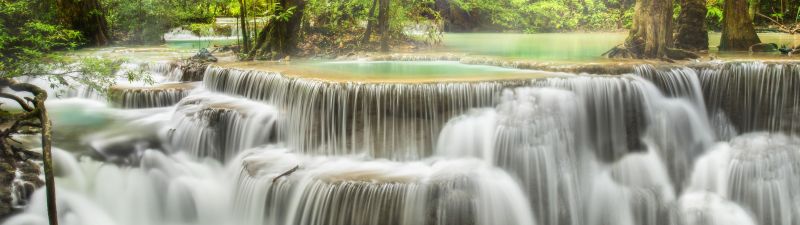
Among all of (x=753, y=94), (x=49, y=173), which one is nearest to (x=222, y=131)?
(x=49, y=173)

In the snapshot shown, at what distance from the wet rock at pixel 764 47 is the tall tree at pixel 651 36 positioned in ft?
8.22

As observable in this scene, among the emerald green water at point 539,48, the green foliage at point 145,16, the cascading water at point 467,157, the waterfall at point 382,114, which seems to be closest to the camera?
the cascading water at point 467,157

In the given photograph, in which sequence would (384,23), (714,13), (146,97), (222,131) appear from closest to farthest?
1. (222,131)
2. (146,97)
3. (384,23)
4. (714,13)

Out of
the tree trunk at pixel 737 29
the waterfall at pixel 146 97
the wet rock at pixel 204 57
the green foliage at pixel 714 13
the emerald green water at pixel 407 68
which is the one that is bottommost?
the waterfall at pixel 146 97

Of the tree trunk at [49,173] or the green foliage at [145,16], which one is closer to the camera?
the tree trunk at [49,173]

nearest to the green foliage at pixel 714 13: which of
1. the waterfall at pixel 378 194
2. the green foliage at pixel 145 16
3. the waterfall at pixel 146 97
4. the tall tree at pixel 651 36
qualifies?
the tall tree at pixel 651 36

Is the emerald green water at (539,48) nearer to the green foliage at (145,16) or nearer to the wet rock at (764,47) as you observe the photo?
the wet rock at (764,47)

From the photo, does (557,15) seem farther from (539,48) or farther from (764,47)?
(764,47)

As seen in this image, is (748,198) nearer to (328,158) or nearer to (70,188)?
(328,158)

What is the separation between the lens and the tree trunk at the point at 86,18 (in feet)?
66.0

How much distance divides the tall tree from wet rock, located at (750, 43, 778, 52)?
2507 millimetres

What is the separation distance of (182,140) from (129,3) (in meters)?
13.7

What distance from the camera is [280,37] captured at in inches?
586

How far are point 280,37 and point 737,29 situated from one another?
31.9 ft
